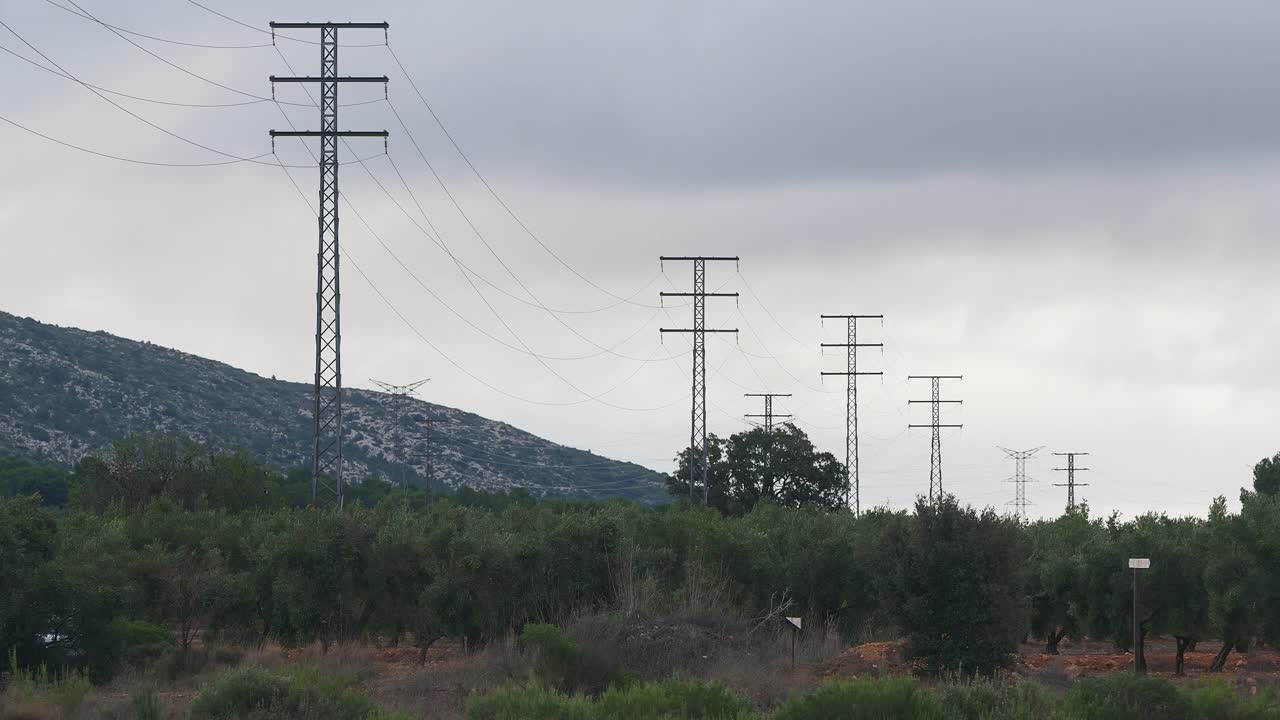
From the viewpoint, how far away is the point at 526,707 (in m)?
25.0

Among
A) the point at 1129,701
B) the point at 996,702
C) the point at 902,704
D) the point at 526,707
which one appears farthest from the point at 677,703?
the point at 1129,701

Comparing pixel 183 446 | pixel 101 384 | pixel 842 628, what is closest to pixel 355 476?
pixel 101 384

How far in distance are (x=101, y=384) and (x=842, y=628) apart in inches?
4578

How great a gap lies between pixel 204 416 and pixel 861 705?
14112cm

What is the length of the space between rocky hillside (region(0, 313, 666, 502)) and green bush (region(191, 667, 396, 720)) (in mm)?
97456

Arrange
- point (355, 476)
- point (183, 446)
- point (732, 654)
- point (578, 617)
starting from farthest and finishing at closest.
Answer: point (355, 476) < point (183, 446) < point (578, 617) < point (732, 654)

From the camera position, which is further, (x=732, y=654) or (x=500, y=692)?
(x=732, y=654)

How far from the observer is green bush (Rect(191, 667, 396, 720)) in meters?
24.5

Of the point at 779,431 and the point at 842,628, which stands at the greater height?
the point at 779,431

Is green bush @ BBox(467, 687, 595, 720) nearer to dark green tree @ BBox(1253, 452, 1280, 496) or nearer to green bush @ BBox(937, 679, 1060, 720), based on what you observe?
green bush @ BBox(937, 679, 1060, 720)

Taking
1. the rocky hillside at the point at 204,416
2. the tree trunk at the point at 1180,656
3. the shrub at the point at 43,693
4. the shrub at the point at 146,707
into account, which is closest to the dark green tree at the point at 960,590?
the tree trunk at the point at 1180,656

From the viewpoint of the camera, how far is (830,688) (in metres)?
25.6

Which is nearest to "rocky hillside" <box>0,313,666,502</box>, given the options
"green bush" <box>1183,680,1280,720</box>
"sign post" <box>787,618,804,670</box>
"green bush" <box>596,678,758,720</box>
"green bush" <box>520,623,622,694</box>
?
"sign post" <box>787,618,804,670</box>

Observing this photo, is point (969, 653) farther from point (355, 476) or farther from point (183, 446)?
point (355, 476)
